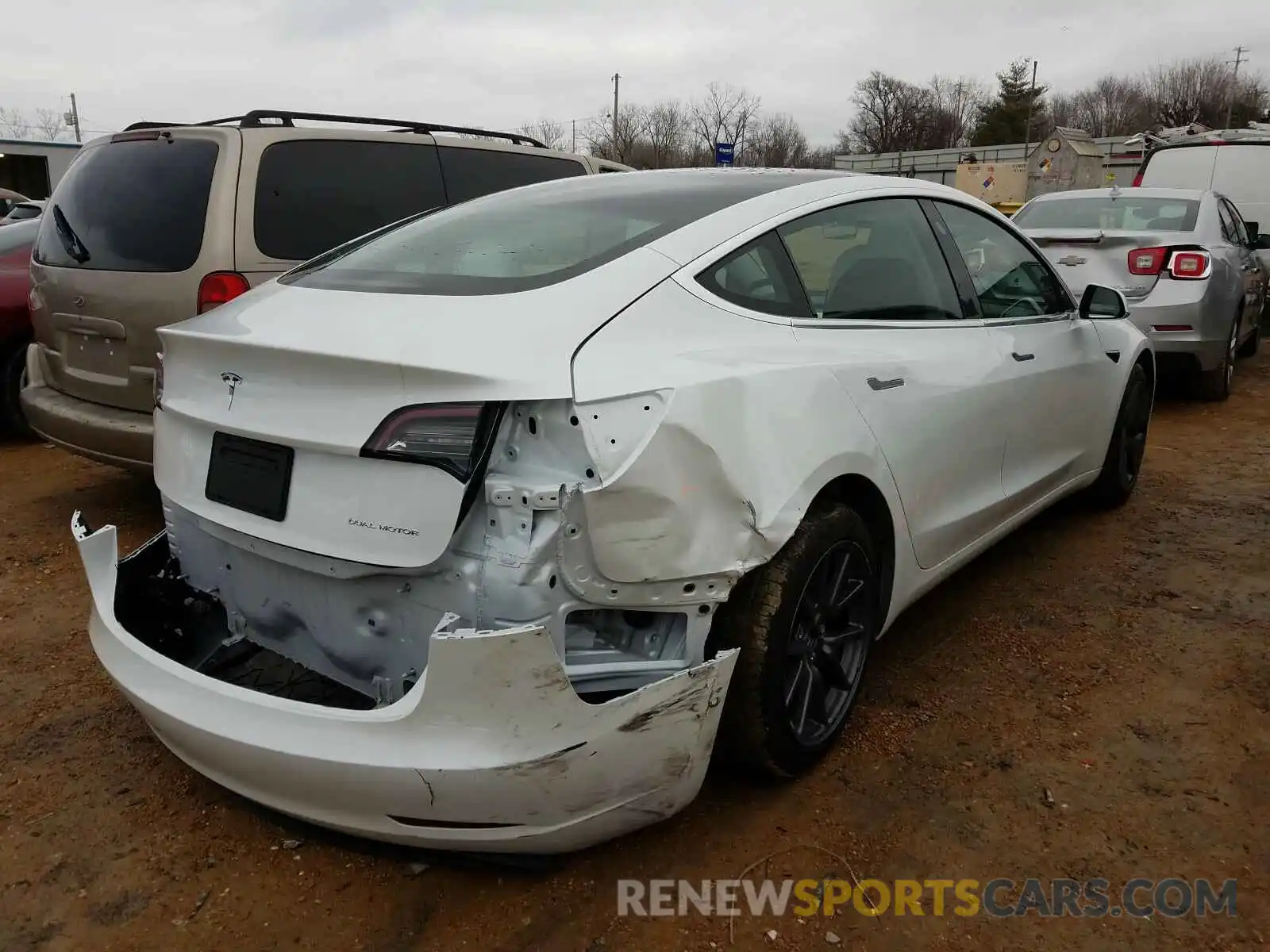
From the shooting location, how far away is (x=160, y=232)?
4.00 metres

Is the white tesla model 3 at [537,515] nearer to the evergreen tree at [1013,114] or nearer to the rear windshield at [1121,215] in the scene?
the rear windshield at [1121,215]

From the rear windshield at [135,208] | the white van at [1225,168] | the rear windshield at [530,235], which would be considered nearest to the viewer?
the rear windshield at [530,235]

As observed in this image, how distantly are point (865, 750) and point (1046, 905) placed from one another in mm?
664

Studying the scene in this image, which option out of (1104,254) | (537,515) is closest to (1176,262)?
(1104,254)

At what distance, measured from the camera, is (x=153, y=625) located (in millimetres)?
2463

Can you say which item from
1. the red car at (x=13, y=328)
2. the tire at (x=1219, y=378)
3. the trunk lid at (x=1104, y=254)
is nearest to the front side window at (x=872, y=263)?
the trunk lid at (x=1104, y=254)

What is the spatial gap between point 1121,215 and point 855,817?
22.1ft

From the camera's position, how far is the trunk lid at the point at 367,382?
192 cm

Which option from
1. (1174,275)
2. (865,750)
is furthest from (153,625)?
(1174,275)

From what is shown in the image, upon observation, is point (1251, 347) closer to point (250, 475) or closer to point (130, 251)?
point (130, 251)

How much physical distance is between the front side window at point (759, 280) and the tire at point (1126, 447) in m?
2.61

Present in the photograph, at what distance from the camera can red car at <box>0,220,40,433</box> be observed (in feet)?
20.1

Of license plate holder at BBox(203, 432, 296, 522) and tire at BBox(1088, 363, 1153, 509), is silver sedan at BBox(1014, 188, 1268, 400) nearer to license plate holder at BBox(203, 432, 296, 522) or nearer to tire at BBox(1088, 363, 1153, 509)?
tire at BBox(1088, 363, 1153, 509)

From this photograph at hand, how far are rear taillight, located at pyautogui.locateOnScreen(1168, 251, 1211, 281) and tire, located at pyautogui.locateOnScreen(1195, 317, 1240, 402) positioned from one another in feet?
2.85
